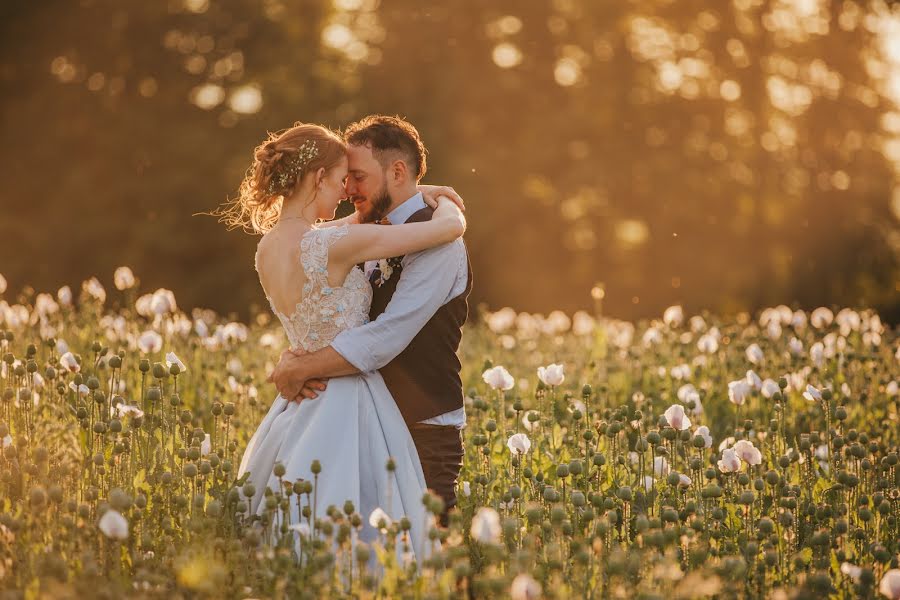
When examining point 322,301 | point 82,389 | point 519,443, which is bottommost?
point 519,443

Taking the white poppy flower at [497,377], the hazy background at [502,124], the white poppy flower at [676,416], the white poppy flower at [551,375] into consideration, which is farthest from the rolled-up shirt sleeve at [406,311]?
the hazy background at [502,124]

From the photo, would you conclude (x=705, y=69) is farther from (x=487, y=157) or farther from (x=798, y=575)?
(x=798, y=575)

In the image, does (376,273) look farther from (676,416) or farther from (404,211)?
(676,416)

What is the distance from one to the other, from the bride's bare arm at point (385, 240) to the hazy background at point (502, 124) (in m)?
15.7

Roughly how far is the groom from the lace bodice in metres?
0.09

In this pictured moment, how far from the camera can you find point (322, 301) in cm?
439

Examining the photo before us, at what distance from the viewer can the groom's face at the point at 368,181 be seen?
4703 mm

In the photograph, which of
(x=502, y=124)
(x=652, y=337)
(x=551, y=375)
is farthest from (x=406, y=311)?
(x=502, y=124)

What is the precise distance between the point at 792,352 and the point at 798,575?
9.11 feet

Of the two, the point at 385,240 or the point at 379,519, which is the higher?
the point at 385,240

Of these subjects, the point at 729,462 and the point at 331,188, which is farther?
the point at 331,188

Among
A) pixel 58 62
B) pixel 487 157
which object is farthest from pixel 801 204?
pixel 58 62

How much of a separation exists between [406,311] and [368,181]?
701 millimetres

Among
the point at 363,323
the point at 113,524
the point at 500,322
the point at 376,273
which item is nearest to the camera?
the point at 113,524
